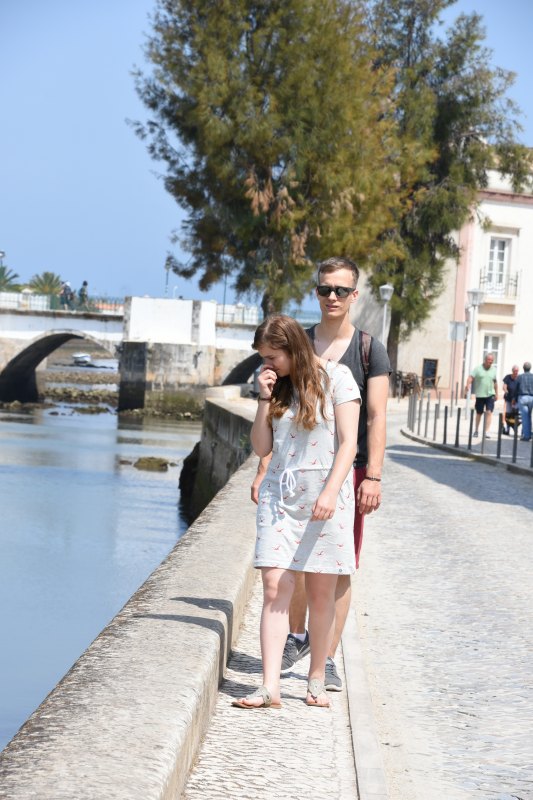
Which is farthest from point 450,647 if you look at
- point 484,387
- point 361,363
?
point 484,387

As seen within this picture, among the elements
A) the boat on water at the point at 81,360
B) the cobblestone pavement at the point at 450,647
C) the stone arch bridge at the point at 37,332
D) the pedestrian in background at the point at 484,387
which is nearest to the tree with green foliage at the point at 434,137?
the pedestrian in background at the point at 484,387

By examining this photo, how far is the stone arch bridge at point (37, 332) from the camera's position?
202 feet

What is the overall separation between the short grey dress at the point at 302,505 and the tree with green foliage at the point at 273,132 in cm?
3020

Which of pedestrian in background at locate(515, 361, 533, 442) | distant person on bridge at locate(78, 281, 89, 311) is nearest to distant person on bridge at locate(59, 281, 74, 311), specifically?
distant person on bridge at locate(78, 281, 89, 311)

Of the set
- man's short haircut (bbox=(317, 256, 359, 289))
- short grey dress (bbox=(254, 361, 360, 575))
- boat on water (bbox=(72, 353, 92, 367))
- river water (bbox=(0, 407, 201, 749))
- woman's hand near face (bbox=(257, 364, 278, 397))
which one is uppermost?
man's short haircut (bbox=(317, 256, 359, 289))

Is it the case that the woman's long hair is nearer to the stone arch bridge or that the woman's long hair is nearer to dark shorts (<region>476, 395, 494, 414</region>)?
dark shorts (<region>476, 395, 494, 414</region>)

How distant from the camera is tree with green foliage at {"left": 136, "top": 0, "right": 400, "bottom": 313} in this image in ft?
115

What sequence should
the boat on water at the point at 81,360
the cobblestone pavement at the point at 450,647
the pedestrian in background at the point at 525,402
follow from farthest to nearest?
1. the boat on water at the point at 81,360
2. the pedestrian in background at the point at 525,402
3. the cobblestone pavement at the point at 450,647

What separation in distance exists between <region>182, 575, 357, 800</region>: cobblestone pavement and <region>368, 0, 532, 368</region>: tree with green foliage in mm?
35281

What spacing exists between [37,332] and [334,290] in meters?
58.5

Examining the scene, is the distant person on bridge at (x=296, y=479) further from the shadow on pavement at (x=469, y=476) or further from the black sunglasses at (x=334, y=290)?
the shadow on pavement at (x=469, y=476)

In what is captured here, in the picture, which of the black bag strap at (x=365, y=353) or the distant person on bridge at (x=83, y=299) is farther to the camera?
the distant person on bridge at (x=83, y=299)

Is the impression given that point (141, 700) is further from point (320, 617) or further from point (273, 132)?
point (273, 132)

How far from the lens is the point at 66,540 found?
21703 mm
